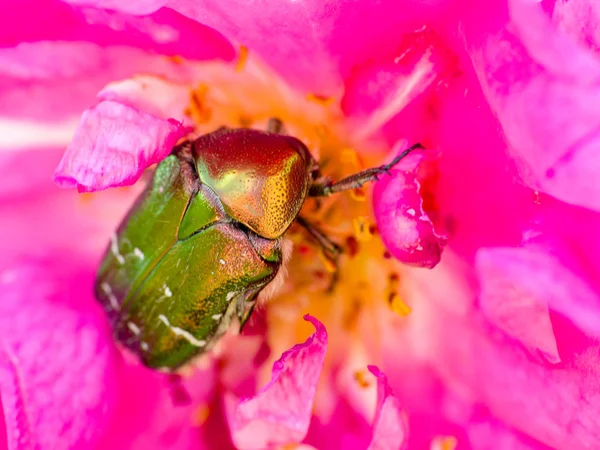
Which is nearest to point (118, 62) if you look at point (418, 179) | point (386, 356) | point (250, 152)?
point (250, 152)

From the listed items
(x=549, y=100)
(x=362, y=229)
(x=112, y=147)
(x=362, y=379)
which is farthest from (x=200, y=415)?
(x=549, y=100)

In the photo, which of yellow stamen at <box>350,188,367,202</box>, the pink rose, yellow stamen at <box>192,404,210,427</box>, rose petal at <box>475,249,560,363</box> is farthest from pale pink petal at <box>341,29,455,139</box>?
yellow stamen at <box>192,404,210,427</box>

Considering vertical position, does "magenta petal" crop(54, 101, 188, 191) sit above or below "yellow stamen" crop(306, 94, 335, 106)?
below

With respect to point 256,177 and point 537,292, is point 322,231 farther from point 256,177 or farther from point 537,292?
point 537,292

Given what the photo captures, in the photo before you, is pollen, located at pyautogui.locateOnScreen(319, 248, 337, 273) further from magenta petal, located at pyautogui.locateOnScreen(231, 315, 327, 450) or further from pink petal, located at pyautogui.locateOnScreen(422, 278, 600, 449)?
magenta petal, located at pyautogui.locateOnScreen(231, 315, 327, 450)

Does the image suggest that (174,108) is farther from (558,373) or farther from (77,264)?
(558,373)
